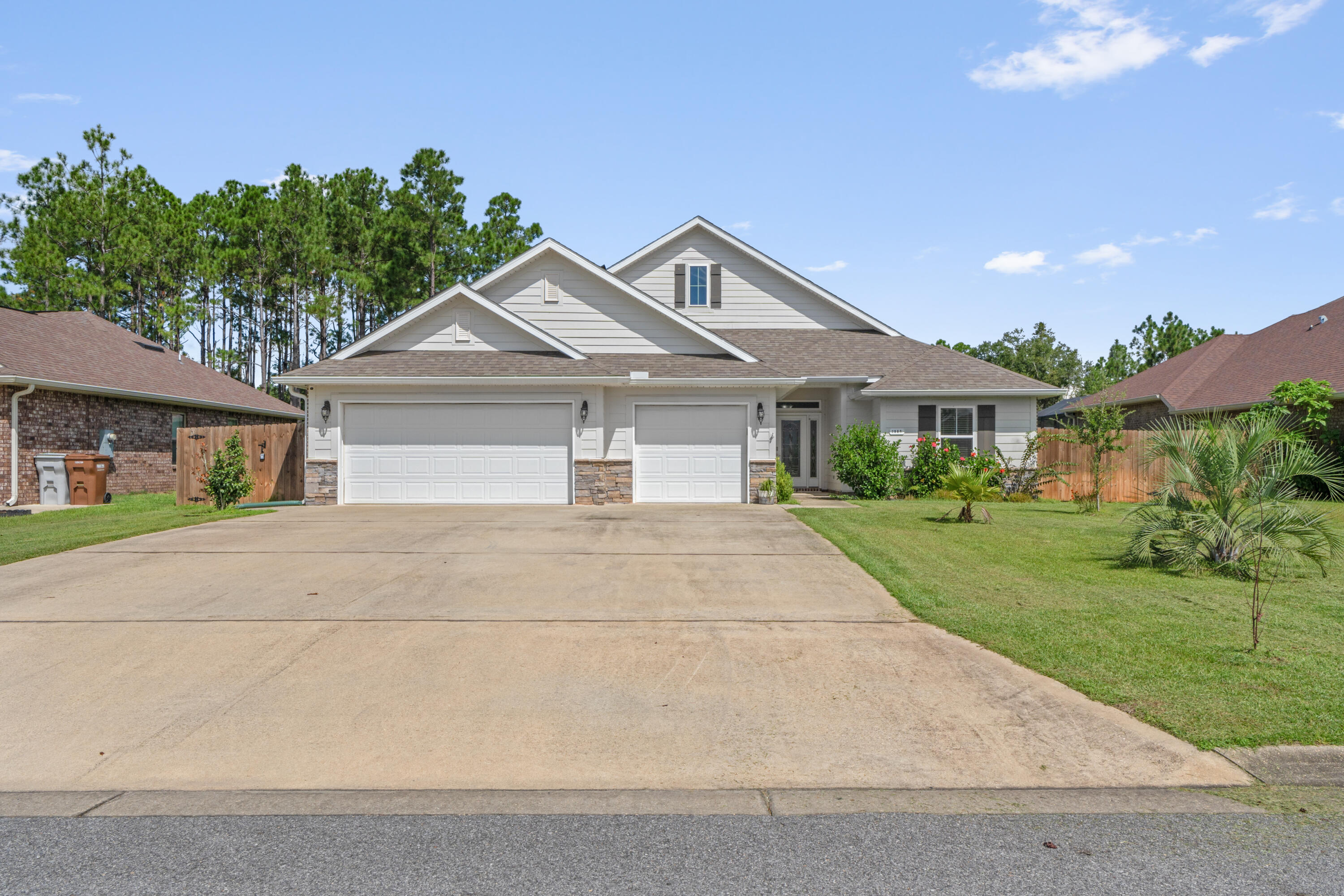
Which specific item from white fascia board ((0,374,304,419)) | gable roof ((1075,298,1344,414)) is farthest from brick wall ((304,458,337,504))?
gable roof ((1075,298,1344,414))

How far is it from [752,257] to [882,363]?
4.77 meters

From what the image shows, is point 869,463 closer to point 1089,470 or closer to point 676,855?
point 1089,470

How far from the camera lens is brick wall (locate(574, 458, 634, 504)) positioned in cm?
1733

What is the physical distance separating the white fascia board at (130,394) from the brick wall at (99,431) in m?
0.22

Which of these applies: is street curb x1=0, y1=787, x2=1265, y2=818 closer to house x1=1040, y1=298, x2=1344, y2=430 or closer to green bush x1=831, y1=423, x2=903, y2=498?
green bush x1=831, y1=423, x2=903, y2=498

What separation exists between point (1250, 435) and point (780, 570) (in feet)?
18.5

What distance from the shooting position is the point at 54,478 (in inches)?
731

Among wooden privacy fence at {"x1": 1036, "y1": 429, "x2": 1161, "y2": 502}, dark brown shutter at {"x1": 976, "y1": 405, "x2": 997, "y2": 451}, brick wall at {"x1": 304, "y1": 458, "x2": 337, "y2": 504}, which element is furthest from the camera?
dark brown shutter at {"x1": 976, "y1": 405, "x2": 997, "y2": 451}

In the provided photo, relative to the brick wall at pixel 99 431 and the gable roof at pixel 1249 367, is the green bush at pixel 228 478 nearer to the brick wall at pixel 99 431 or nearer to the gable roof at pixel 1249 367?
the brick wall at pixel 99 431

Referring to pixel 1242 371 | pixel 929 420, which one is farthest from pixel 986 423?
pixel 1242 371

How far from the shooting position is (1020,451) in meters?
20.4

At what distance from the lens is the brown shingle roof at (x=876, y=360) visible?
66.0ft

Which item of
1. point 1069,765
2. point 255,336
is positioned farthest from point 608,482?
point 255,336

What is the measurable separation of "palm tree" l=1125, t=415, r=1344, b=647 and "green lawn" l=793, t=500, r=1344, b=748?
0.33 m
